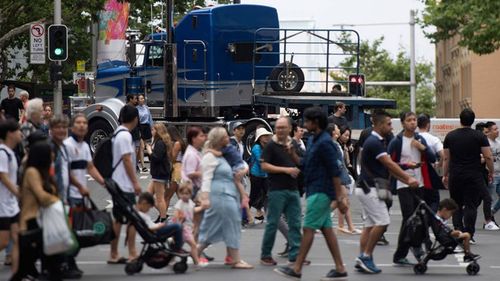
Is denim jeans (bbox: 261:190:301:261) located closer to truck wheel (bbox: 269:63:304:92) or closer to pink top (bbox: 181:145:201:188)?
pink top (bbox: 181:145:201:188)

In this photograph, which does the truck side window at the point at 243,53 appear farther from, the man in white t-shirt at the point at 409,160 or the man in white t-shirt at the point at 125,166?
the man in white t-shirt at the point at 125,166

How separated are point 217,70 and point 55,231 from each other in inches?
945

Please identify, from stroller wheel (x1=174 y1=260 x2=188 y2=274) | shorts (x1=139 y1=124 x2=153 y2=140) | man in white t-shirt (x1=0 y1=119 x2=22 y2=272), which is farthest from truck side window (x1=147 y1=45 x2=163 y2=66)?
man in white t-shirt (x1=0 y1=119 x2=22 y2=272)

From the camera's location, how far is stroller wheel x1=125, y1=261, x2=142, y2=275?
15539mm

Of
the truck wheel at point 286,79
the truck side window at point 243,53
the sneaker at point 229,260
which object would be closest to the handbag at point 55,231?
the sneaker at point 229,260

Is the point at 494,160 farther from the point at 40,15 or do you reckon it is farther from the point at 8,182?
the point at 40,15

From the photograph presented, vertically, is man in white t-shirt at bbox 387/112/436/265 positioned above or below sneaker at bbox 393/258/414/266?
above

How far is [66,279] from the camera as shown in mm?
15094

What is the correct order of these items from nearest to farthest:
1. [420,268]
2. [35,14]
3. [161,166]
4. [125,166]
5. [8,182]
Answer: [8,182], [125,166], [420,268], [161,166], [35,14]

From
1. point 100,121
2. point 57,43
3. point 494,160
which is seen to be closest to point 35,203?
point 494,160

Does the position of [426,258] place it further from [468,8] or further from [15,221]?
[468,8]

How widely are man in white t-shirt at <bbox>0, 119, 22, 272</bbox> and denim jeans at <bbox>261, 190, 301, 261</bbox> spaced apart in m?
2.91

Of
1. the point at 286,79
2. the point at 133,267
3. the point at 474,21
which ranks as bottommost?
the point at 133,267

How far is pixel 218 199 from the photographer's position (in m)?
16.0
